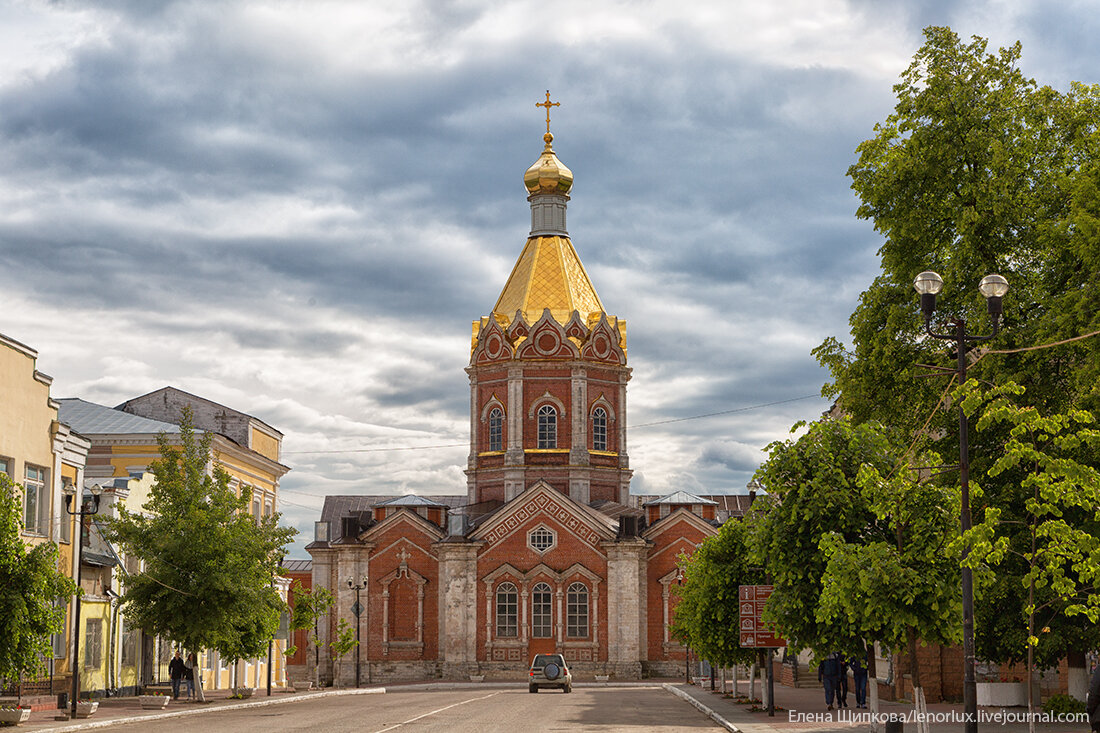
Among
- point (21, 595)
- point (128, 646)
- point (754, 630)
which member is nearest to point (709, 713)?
point (754, 630)

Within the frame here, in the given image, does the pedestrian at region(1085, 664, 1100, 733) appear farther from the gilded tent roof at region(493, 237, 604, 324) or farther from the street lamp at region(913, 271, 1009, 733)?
the gilded tent roof at region(493, 237, 604, 324)

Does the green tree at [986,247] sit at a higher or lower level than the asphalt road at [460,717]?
higher

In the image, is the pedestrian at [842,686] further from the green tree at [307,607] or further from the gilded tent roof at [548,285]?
the gilded tent roof at [548,285]

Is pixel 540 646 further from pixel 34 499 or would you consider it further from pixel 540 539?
pixel 34 499

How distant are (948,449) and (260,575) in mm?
20521

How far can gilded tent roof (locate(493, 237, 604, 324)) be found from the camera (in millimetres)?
72000

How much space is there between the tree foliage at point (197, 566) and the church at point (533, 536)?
96.4ft

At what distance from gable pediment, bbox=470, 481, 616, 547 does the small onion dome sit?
17193mm

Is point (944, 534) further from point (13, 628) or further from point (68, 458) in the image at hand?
point (68, 458)

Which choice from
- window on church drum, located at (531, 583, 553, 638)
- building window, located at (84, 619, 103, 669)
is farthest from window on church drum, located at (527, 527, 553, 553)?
building window, located at (84, 619, 103, 669)

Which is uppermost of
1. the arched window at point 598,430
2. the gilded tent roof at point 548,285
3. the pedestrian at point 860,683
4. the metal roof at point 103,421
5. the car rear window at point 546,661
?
the gilded tent roof at point 548,285

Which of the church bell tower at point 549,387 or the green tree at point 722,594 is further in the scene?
the church bell tower at point 549,387

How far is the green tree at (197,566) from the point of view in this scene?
119 ft

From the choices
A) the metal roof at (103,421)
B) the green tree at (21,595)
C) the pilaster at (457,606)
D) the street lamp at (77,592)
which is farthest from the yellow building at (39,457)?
the pilaster at (457,606)
